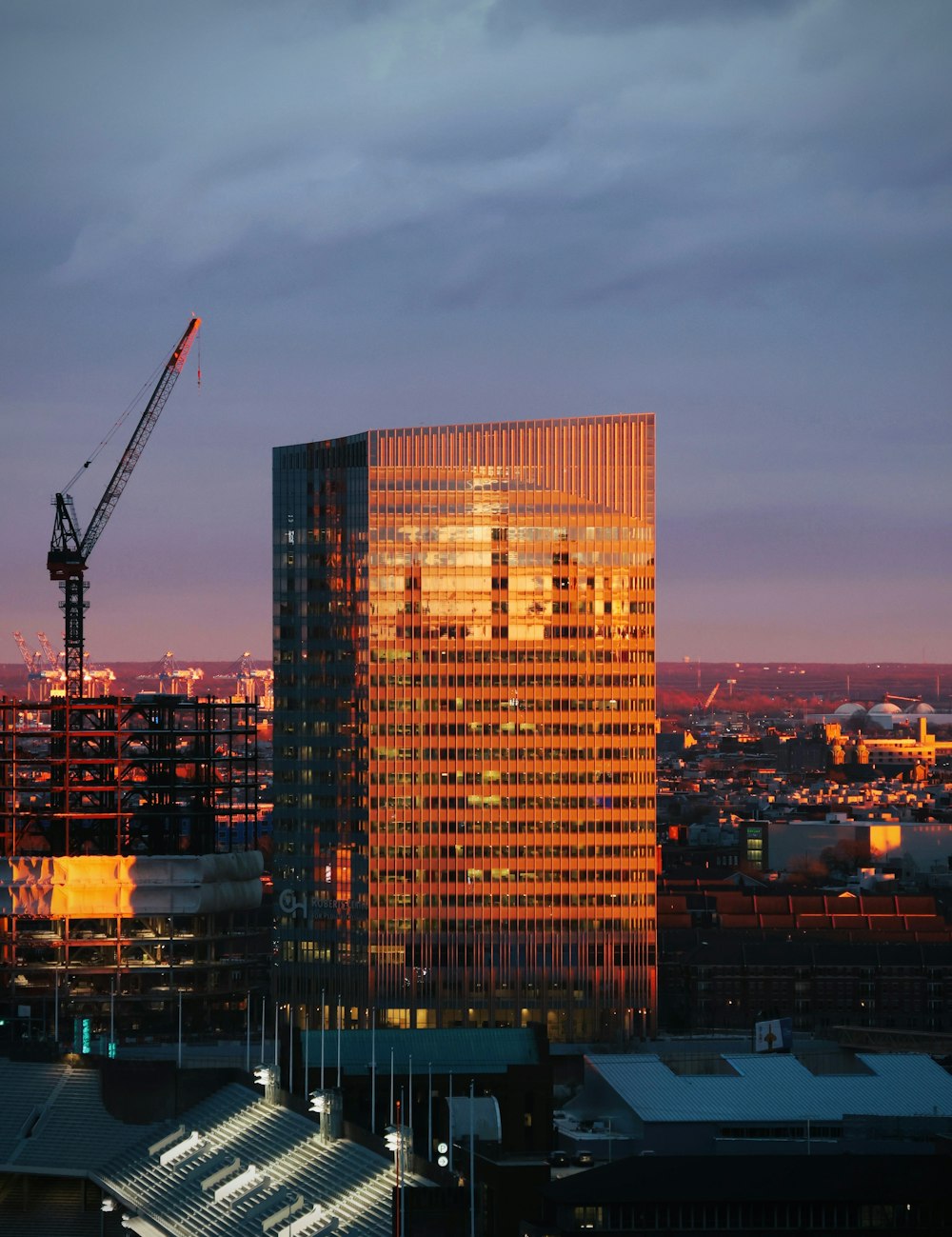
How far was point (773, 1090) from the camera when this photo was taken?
16562cm

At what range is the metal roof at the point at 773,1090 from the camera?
528ft

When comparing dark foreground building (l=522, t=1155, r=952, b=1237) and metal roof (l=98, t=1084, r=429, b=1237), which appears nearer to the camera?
dark foreground building (l=522, t=1155, r=952, b=1237)

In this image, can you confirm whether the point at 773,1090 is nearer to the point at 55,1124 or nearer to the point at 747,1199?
the point at 55,1124

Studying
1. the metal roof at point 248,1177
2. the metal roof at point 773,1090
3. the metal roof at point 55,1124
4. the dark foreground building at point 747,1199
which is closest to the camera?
the dark foreground building at point 747,1199

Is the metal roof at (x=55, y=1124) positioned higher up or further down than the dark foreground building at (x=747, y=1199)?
further down

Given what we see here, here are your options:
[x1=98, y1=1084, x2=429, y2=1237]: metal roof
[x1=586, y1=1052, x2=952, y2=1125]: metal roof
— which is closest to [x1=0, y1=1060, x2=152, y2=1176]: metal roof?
[x1=98, y1=1084, x2=429, y2=1237]: metal roof

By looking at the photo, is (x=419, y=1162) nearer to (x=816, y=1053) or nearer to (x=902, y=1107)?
(x=902, y=1107)

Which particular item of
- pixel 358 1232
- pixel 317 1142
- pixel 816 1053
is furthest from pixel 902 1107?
pixel 358 1232

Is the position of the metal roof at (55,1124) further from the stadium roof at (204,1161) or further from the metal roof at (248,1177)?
the metal roof at (248,1177)

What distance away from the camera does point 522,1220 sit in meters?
119

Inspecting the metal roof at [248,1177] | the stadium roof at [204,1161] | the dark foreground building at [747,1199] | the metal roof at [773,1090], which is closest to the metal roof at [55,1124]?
the stadium roof at [204,1161]

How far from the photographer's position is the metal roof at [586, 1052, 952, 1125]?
161m

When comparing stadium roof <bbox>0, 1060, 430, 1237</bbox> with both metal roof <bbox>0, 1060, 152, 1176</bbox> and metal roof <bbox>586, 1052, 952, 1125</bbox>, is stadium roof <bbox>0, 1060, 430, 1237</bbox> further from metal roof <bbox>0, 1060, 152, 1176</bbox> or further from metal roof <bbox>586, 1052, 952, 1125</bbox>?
metal roof <bbox>586, 1052, 952, 1125</bbox>

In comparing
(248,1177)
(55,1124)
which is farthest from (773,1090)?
(55,1124)
